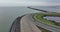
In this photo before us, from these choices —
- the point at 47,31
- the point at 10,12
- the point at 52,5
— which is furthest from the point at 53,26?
the point at 52,5

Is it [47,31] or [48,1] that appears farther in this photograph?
[48,1]

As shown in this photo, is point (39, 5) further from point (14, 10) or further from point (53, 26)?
point (53, 26)

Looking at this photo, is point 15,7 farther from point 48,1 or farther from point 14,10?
point 48,1

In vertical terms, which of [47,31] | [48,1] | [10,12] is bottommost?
[47,31]

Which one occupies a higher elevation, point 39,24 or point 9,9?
point 9,9

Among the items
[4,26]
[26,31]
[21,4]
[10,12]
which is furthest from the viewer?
[21,4]

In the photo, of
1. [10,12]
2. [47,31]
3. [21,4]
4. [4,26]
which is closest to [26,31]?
[47,31]

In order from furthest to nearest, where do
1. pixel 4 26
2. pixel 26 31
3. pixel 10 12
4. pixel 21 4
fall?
pixel 21 4 < pixel 10 12 < pixel 4 26 < pixel 26 31

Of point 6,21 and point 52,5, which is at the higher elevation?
point 52,5

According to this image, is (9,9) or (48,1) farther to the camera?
(48,1)
